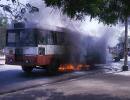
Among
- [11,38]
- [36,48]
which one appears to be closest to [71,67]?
[36,48]

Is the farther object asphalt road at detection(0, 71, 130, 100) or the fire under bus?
the fire under bus

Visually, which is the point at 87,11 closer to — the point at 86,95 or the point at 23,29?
the point at 86,95

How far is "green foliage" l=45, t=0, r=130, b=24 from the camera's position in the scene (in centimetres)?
1179

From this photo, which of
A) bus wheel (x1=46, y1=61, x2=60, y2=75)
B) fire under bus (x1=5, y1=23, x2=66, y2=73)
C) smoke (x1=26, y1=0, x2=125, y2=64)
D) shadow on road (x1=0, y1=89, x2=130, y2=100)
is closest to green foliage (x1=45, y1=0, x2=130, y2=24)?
shadow on road (x1=0, y1=89, x2=130, y2=100)

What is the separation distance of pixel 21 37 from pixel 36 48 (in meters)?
1.15

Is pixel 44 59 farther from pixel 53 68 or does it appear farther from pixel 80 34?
pixel 80 34

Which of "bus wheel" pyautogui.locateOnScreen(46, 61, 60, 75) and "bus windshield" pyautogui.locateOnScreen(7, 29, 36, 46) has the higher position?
"bus windshield" pyautogui.locateOnScreen(7, 29, 36, 46)

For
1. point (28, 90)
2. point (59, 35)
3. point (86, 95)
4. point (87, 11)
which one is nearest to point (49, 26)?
point (59, 35)

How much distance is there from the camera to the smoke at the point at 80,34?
2294cm

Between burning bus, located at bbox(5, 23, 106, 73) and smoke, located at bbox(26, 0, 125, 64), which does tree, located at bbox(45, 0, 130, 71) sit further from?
burning bus, located at bbox(5, 23, 106, 73)

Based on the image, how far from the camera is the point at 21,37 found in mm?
22312

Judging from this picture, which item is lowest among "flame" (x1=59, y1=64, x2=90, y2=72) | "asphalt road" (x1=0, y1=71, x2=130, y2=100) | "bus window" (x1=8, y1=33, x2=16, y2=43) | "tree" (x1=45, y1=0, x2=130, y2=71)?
"asphalt road" (x1=0, y1=71, x2=130, y2=100)

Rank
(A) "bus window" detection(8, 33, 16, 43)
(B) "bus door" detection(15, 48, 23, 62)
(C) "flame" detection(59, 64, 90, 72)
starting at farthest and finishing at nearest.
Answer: (C) "flame" detection(59, 64, 90, 72) → (A) "bus window" detection(8, 33, 16, 43) → (B) "bus door" detection(15, 48, 23, 62)

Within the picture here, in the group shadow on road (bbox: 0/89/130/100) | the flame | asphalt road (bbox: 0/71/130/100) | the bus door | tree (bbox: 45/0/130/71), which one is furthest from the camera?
the flame
